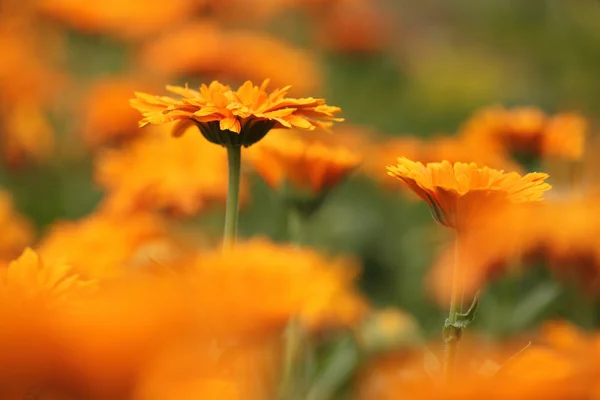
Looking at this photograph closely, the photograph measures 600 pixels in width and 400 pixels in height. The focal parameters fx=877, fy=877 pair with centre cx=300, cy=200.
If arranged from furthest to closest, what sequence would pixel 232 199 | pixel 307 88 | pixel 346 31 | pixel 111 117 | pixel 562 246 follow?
pixel 346 31, pixel 307 88, pixel 111 117, pixel 562 246, pixel 232 199

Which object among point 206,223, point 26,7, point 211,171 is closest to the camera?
point 211,171

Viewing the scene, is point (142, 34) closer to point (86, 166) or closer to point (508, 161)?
point (86, 166)

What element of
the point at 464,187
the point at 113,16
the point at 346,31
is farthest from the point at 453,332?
the point at 346,31

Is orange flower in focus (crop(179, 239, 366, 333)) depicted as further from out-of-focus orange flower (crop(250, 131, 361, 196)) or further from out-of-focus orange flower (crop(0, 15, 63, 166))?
out-of-focus orange flower (crop(0, 15, 63, 166))

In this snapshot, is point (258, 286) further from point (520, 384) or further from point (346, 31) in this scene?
point (346, 31)

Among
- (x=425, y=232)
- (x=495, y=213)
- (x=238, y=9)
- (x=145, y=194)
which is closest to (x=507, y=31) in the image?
(x=238, y=9)

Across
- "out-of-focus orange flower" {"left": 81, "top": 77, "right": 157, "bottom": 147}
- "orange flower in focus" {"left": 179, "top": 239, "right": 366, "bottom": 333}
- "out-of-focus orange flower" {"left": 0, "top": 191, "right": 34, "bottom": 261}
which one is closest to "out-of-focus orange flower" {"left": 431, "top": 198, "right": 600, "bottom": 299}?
"orange flower in focus" {"left": 179, "top": 239, "right": 366, "bottom": 333}
